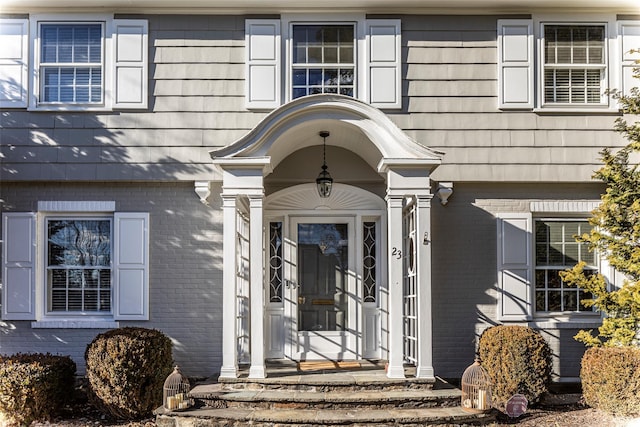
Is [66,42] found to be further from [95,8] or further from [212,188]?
[212,188]

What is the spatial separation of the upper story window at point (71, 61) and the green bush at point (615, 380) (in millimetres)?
7435

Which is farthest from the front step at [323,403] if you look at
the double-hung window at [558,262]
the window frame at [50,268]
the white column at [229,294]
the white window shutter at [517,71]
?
the white window shutter at [517,71]

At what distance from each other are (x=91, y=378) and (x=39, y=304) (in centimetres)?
178

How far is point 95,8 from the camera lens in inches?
350

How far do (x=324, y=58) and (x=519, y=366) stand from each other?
16.1 feet

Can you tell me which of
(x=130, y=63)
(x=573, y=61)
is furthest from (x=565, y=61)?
(x=130, y=63)

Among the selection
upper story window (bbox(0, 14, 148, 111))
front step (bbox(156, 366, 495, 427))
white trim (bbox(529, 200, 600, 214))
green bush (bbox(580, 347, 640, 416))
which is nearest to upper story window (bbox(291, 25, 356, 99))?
upper story window (bbox(0, 14, 148, 111))

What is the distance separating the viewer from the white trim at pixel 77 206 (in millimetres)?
8891

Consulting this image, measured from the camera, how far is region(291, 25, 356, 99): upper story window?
898 cm

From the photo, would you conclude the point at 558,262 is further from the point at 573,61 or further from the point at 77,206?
the point at 77,206

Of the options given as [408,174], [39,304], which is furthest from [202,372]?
[408,174]

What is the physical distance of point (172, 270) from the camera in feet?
29.1

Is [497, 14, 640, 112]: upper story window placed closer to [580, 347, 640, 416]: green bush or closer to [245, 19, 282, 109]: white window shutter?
[245, 19, 282, 109]: white window shutter

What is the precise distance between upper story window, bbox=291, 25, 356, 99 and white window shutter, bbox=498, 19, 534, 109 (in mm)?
2102
